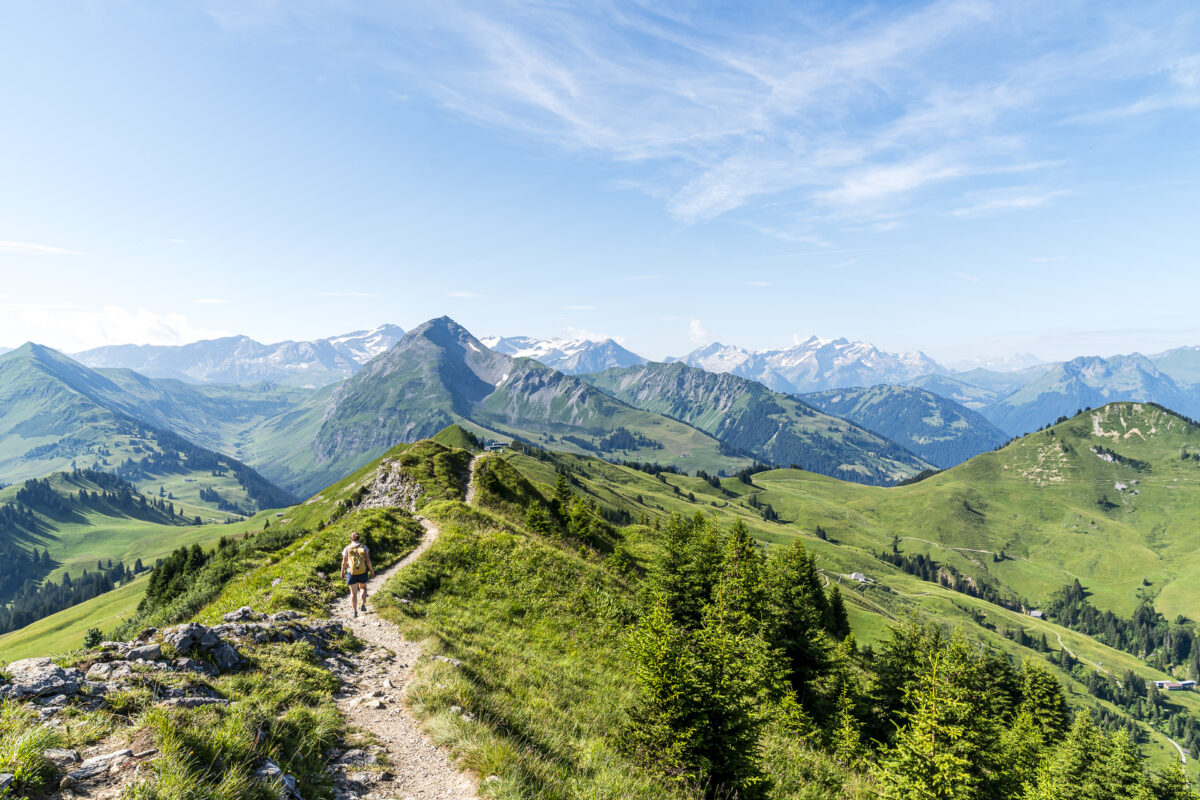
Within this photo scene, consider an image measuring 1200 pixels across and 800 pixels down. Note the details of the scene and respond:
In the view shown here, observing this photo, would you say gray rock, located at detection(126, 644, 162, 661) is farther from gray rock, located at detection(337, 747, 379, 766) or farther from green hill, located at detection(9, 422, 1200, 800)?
green hill, located at detection(9, 422, 1200, 800)

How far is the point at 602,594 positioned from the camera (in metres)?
34.6

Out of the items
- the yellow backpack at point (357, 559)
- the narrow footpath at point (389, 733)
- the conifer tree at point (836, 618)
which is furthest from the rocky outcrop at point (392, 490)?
the conifer tree at point (836, 618)

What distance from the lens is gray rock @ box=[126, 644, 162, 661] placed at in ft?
43.5

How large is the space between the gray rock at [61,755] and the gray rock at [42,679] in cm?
275

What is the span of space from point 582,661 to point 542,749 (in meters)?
11.8

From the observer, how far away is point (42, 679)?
34.6ft

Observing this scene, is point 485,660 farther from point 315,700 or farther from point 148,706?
point 148,706

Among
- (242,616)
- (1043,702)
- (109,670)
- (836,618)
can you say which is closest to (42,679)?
(109,670)

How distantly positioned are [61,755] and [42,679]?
3558mm

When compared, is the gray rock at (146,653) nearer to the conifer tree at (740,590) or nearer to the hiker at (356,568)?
the hiker at (356,568)

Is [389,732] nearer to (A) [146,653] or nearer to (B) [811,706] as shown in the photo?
(A) [146,653]

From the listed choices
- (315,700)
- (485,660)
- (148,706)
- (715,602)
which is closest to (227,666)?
(315,700)

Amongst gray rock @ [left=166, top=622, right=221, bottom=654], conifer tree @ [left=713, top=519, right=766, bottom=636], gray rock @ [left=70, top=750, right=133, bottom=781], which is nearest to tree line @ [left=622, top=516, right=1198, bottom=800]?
conifer tree @ [left=713, top=519, right=766, bottom=636]

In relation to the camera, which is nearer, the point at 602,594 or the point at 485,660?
the point at 485,660
